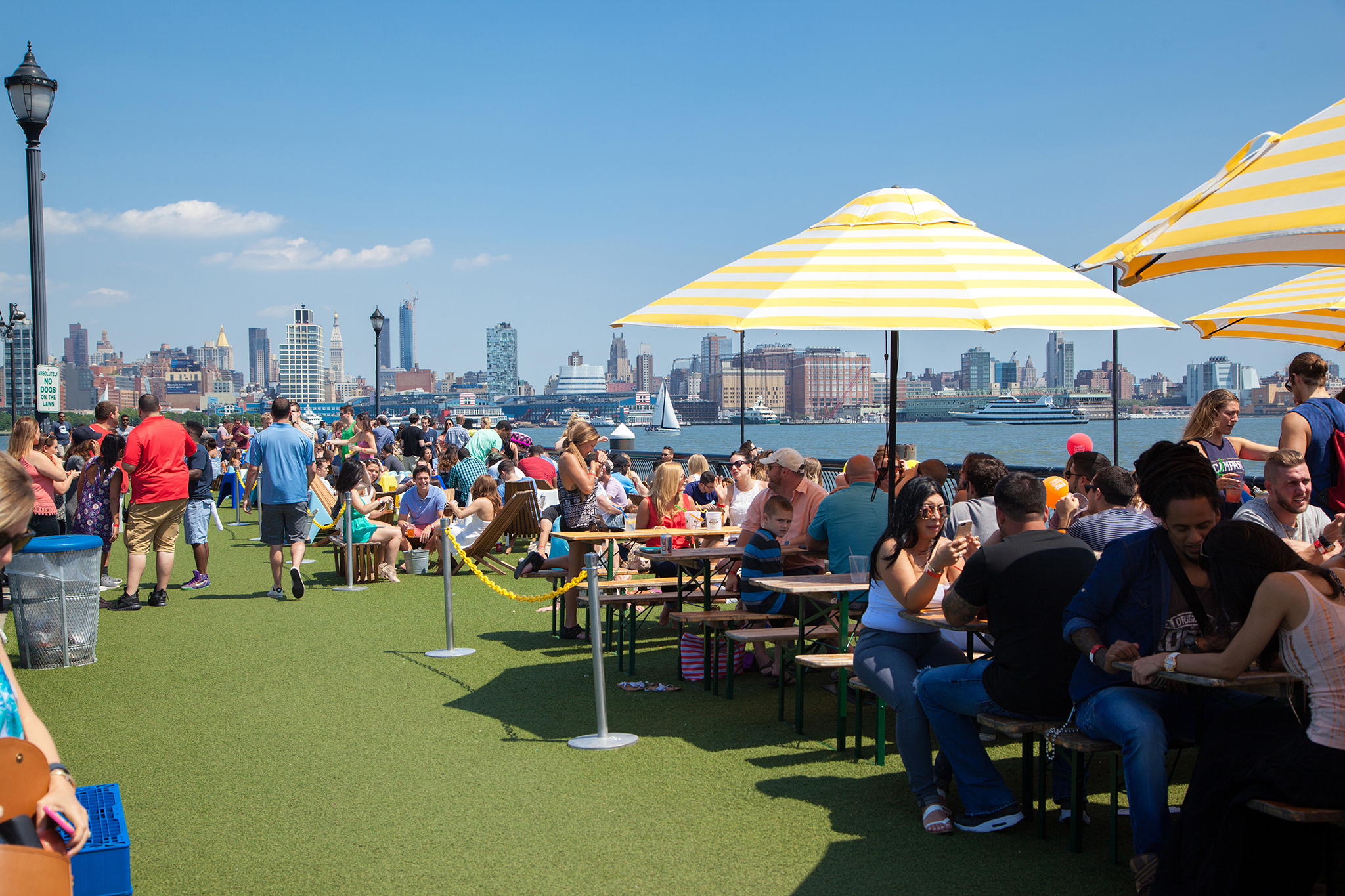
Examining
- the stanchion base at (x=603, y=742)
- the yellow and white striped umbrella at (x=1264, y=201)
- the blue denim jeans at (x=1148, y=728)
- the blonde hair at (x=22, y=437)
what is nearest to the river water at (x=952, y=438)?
the blonde hair at (x=22, y=437)

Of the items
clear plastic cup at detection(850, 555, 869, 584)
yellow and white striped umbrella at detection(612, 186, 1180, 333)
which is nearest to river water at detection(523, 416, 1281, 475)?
yellow and white striped umbrella at detection(612, 186, 1180, 333)

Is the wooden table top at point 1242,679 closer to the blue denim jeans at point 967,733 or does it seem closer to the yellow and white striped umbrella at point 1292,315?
the blue denim jeans at point 967,733

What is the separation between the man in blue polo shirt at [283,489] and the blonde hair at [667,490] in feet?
12.1

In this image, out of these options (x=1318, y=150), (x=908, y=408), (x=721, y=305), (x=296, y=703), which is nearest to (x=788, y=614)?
(x=721, y=305)

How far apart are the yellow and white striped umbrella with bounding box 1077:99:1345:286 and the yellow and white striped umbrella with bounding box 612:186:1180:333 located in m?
0.76

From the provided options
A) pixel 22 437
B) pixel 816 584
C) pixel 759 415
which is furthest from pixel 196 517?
pixel 759 415

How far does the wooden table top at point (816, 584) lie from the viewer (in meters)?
5.13

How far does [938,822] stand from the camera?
394 cm

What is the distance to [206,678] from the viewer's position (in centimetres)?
665

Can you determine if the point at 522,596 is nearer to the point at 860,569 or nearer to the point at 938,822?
the point at 860,569

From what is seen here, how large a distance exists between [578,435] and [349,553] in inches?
154

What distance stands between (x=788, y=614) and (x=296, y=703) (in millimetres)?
3025

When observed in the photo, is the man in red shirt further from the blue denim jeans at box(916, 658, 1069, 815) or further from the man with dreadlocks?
the man with dreadlocks

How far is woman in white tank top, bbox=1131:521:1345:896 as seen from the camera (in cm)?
280
